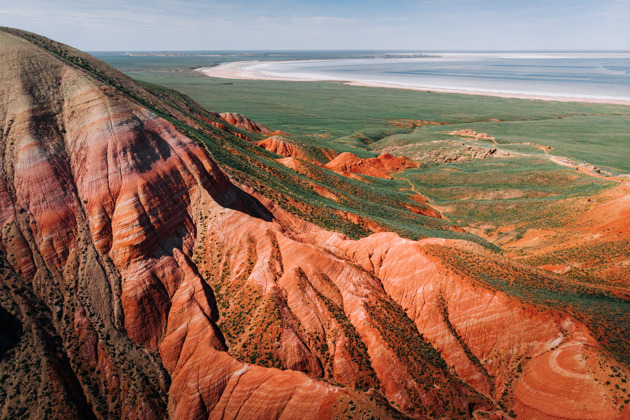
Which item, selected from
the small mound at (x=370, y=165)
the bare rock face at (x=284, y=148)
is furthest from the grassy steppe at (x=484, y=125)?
the bare rock face at (x=284, y=148)

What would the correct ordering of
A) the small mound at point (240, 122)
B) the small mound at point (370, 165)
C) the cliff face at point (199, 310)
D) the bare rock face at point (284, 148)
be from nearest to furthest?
the cliff face at point (199, 310)
the small mound at point (370, 165)
the bare rock face at point (284, 148)
the small mound at point (240, 122)

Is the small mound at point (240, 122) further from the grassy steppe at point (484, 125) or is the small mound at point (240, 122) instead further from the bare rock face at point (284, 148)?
the bare rock face at point (284, 148)

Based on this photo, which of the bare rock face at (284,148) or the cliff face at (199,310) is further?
the bare rock face at (284,148)

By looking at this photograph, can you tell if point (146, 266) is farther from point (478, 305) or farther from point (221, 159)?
point (478, 305)

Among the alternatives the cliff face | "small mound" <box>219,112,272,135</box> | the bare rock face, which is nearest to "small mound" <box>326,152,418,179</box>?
the bare rock face

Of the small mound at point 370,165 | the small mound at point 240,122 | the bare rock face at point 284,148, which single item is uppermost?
the small mound at point 240,122

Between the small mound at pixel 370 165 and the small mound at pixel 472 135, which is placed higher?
the small mound at pixel 472 135

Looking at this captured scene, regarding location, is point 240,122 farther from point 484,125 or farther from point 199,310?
point 484,125

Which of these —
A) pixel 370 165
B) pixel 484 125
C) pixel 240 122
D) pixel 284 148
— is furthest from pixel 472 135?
pixel 240 122
